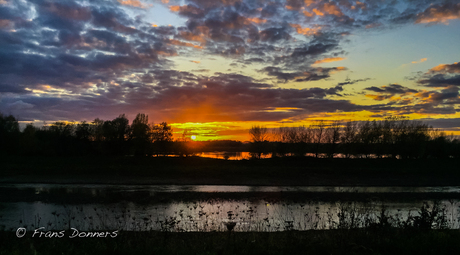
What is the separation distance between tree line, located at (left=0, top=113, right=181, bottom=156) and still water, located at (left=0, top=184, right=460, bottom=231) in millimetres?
45058

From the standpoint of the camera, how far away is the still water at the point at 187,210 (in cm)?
1353

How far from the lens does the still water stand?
13.5 meters

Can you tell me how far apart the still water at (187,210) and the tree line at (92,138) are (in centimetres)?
4506

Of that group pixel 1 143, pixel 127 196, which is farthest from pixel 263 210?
pixel 1 143

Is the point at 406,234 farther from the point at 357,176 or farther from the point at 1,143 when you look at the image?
the point at 1,143

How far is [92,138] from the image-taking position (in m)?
78.2

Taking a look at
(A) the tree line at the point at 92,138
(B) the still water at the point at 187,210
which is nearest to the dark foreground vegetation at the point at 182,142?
(A) the tree line at the point at 92,138

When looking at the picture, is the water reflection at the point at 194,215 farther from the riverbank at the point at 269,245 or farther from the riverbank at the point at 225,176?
the riverbank at the point at 225,176

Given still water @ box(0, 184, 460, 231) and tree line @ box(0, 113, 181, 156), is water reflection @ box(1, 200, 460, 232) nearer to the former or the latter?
still water @ box(0, 184, 460, 231)

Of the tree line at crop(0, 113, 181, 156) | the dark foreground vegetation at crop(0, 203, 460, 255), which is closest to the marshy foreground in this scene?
the dark foreground vegetation at crop(0, 203, 460, 255)

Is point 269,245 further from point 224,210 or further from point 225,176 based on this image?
point 225,176

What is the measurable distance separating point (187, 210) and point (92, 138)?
70753mm

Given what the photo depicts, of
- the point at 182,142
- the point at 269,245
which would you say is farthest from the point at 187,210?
the point at 182,142

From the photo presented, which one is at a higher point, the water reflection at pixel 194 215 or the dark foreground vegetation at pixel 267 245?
the dark foreground vegetation at pixel 267 245
